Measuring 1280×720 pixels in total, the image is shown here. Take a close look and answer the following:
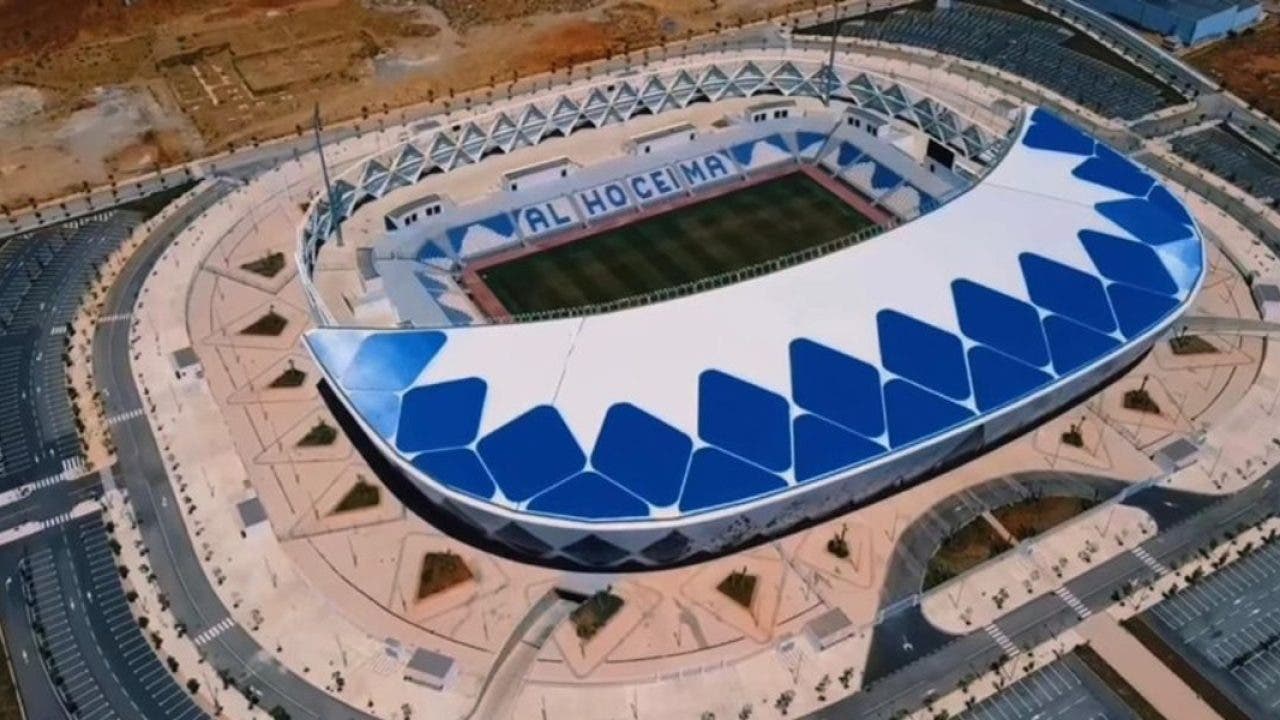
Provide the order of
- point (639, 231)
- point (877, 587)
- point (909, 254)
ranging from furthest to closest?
point (639, 231) < point (909, 254) < point (877, 587)

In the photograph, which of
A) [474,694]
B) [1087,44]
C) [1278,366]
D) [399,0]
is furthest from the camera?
[399,0]

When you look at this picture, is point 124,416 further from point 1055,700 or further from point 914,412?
point 1055,700

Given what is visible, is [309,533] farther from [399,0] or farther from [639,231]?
[399,0]

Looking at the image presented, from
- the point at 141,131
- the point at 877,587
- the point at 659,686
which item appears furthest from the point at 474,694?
the point at 141,131

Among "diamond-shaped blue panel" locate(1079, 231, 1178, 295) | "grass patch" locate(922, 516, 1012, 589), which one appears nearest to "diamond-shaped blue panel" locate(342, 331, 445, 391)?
"grass patch" locate(922, 516, 1012, 589)

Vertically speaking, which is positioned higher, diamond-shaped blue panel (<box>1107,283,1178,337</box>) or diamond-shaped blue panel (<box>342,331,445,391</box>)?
diamond-shaped blue panel (<box>342,331,445,391</box>)

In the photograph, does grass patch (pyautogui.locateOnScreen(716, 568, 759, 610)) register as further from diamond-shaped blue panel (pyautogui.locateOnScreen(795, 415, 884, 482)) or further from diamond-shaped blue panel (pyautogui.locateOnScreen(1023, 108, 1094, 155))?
diamond-shaped blue panel (pyautogui.locateOnScreen(1023, 108, 1094, 155))
